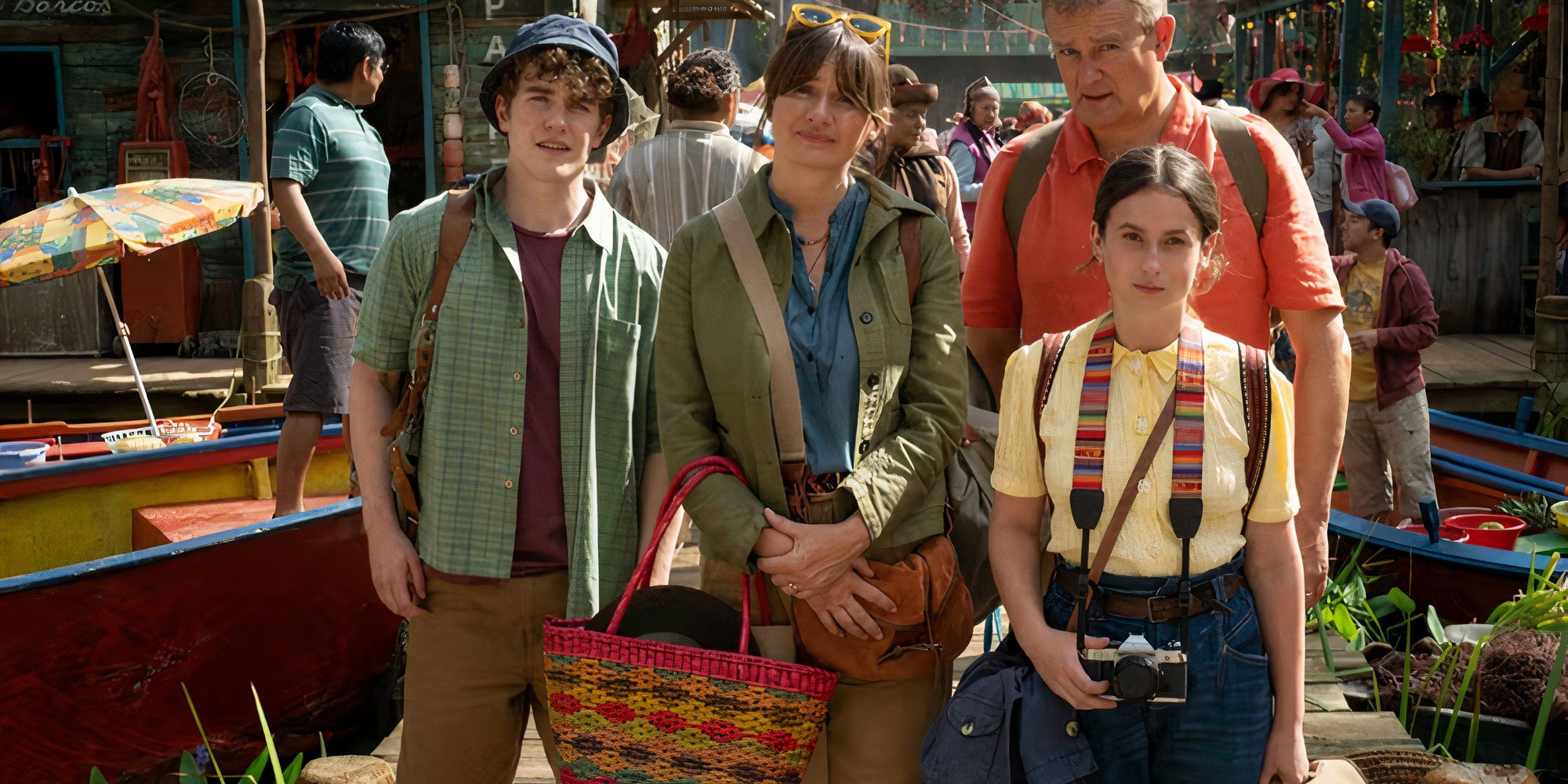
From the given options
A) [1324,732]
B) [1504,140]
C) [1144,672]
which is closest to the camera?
[1144,672]

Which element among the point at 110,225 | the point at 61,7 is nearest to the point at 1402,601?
the point at 110,225

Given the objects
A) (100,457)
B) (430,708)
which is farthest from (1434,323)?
(100,457)

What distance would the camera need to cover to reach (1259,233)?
262cm

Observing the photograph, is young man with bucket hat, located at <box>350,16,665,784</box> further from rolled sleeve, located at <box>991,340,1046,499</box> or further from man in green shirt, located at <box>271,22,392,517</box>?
man in green shirt, located at <box>271,22,392,517</box>

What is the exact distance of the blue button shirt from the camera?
96.1 inches

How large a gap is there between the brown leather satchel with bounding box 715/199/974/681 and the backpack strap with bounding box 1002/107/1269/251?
651 millimetres

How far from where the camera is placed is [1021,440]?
2.31 meters

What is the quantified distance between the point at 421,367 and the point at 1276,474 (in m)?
1.58

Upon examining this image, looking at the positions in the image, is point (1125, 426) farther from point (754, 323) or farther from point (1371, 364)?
point (1371, 364)

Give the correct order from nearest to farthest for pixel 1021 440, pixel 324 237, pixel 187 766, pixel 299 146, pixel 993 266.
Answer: pixel 1021 440
pixel 993 266
pixel 187 766
pixel 299 146
pixel 324 237

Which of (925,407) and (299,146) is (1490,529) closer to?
(925,407)

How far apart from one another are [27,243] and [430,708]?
130 inches

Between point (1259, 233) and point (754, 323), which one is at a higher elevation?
point (1259, 233)

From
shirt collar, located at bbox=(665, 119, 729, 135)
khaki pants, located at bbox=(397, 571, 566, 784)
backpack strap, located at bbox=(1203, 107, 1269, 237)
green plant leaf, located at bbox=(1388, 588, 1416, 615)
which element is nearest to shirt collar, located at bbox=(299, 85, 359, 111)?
shirt collar, located at bbox=(665, 119, 729, 135)
